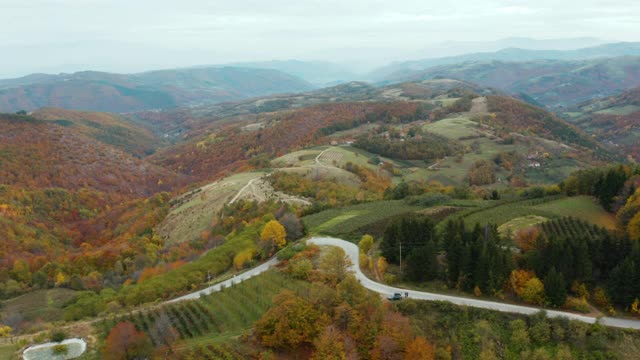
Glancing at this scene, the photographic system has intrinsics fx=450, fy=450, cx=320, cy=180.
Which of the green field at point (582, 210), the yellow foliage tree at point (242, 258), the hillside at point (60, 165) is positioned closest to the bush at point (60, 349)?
the yellow foliage tree at point (242, 258)

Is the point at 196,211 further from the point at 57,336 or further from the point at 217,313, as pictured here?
the point at 57,336

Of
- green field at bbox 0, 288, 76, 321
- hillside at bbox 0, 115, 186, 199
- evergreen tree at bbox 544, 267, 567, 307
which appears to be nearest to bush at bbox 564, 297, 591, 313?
evergreen tree at bbox 544, 267, 567, 307

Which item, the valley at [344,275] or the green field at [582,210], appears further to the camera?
the green field at [582,210]

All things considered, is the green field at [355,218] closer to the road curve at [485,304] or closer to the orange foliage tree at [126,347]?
the road curve at [485,304]

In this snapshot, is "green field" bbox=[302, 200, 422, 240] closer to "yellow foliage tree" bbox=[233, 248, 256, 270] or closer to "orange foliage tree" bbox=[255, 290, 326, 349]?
"yellow foliage tree" bbox=[233, 248, 256, 270]

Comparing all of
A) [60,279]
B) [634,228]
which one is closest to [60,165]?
[60,279]

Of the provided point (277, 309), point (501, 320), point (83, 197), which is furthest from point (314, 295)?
point (83, 197)

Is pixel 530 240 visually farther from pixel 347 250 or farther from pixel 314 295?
pixel 314 295
